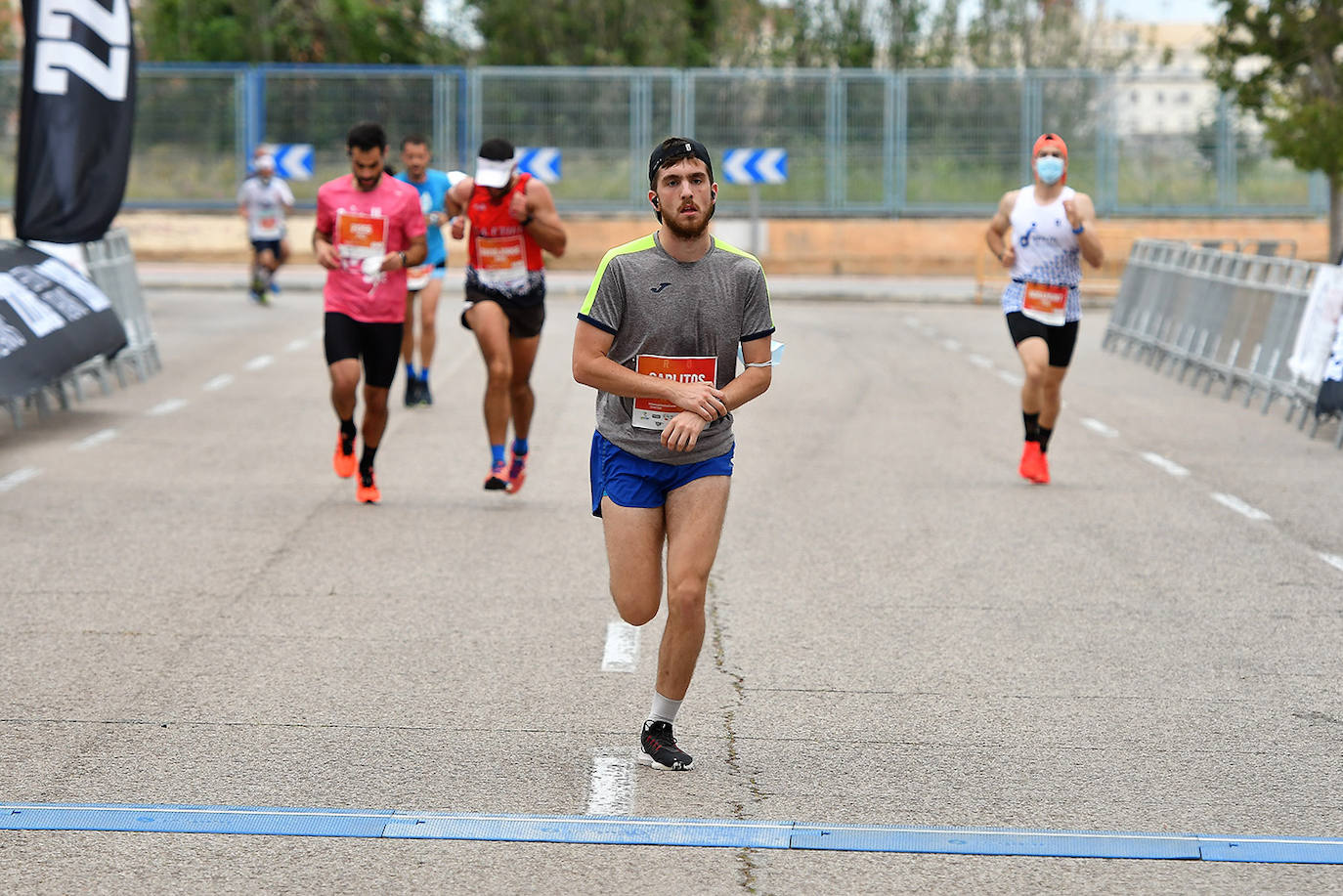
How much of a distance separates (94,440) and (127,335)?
2765 mm

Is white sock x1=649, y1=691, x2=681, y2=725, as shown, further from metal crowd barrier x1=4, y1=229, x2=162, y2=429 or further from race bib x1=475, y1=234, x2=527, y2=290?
metal crowd barrier x1=4, y1=229, x2=162, y2=429

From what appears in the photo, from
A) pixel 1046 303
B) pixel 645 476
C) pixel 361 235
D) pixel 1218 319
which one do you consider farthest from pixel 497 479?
pixel 1218 319

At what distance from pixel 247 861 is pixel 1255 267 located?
14.6 m

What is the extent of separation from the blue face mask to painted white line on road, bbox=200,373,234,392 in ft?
26.2

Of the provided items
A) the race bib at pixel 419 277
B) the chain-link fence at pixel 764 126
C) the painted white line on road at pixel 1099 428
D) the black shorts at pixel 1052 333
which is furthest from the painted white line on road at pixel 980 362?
the chain-link fence at pixel 764 126

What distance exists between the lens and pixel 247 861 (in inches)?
198

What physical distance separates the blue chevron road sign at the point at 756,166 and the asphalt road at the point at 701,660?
19703 millimetres

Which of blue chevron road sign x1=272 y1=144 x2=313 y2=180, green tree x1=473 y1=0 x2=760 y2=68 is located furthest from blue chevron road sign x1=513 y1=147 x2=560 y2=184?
green tree x1=473 y1=0 x2=760 y2=68

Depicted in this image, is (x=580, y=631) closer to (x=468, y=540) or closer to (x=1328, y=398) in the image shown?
(x=468, y=540)

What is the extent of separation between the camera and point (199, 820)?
17.6ft

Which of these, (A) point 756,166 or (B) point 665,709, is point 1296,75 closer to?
(A) point 756,166

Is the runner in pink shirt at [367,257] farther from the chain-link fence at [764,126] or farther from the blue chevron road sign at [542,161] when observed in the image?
the chain-link fence at [764,126]

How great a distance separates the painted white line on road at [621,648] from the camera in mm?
7332

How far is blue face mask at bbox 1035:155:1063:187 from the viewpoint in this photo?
11727 mm
